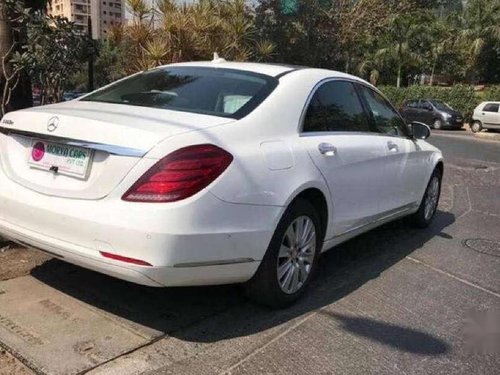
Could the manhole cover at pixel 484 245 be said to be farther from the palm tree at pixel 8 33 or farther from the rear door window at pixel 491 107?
the rear door window at pixel 491 107

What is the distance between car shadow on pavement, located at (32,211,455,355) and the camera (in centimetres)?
366

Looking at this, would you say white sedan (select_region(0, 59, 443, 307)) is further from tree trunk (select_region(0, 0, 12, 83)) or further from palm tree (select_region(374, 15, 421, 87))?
palm tree (select_region(374, 15, 421, 87))

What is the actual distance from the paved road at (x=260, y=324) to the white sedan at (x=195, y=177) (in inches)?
13.0

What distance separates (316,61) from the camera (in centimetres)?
2667

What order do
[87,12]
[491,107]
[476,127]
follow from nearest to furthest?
[491,107], [476,127], [87,12]

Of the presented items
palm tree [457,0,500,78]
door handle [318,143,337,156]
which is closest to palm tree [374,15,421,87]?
palm tree [457,0,500,78]

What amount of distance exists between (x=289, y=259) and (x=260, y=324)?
47cm

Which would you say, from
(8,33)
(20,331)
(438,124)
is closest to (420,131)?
(8,33)

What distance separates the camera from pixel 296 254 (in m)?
4.04

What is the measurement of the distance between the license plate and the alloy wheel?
129cm

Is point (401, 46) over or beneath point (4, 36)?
beneath

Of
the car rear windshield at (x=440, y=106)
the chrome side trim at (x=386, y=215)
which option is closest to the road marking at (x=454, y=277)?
the chrome side trim at (x=386, y=215)

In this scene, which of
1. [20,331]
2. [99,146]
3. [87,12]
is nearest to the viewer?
[99,146]

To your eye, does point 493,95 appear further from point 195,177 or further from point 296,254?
point 195,177
